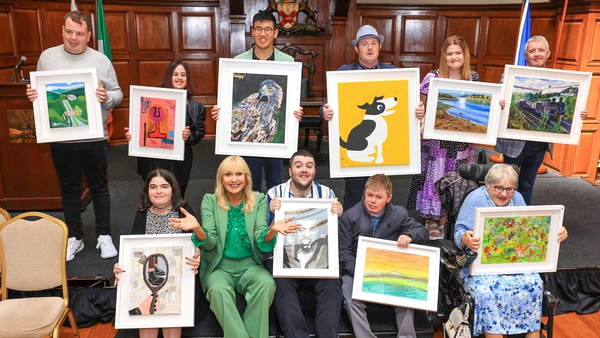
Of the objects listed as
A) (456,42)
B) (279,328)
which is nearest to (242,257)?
(279,328)

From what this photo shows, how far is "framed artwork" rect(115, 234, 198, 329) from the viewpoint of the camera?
2.86 m

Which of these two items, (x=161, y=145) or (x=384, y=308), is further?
(x=161, y=145)

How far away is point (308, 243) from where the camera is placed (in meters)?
3.03

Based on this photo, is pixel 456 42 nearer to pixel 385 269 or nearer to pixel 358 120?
pixel 358 120

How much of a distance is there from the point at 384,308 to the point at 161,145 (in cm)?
193

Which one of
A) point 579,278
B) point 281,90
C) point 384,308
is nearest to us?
point 384,308

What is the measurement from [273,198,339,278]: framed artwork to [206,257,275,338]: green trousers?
129 millimetres

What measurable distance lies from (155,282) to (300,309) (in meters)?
0.87

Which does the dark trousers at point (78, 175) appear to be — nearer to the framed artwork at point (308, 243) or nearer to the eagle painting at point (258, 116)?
the eagle painting at point (258, 116)

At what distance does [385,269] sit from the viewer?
299 cm

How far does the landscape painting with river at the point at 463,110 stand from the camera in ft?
11.6

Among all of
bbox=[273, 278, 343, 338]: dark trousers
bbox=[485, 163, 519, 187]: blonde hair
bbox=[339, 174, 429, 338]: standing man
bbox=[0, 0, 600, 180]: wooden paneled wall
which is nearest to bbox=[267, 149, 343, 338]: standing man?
bbox=[273, 278, 343, 338]: dark trousers

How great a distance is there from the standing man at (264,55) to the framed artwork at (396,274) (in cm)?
111

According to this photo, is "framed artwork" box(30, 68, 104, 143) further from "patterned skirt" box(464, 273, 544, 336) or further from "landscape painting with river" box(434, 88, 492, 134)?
"patterned skirt" box(464, 273, 544, 336)
